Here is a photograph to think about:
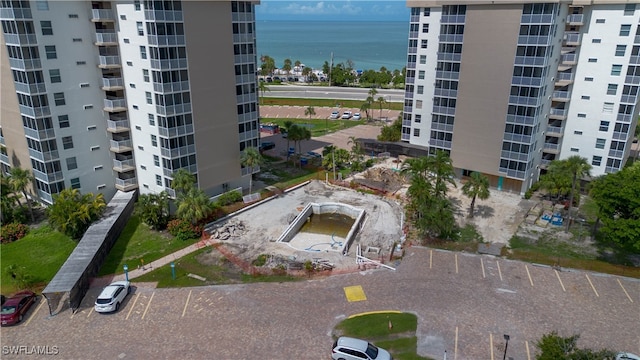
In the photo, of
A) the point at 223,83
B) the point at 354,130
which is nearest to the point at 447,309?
the point at 223,83

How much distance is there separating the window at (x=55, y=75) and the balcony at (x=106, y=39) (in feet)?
17.2

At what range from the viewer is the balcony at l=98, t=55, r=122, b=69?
49.6 m

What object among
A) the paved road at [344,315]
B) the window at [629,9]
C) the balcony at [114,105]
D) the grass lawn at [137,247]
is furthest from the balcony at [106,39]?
Result: the window at [629,9]

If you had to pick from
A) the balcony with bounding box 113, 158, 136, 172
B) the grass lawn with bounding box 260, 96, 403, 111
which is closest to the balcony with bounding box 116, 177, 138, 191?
the balcony with bounding box 113, 158, 136, 172

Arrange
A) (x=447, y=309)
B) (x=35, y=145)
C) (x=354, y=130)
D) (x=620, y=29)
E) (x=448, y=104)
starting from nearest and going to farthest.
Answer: (x=447, y=309) → (x=35, y=145) → (x=620, y=29) → (x=448, y=104) → (x=354, y=130)

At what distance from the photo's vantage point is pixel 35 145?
1932 inches

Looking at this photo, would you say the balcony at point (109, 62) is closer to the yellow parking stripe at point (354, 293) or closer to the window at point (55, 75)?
the window at point (55, 75)

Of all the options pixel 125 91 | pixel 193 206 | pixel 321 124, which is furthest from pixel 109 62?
pixel 321 124

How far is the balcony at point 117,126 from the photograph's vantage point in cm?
5188

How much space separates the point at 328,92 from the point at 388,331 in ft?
355

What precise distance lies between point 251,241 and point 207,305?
11260 millimetres

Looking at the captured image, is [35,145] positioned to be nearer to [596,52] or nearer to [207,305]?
[207,305]

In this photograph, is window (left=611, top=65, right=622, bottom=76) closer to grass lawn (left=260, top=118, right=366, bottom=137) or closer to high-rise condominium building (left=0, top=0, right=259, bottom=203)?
high-rise condominium building (left=0, top=0, right=259, bottom=203)

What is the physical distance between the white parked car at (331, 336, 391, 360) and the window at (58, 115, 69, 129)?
39.1 metres
